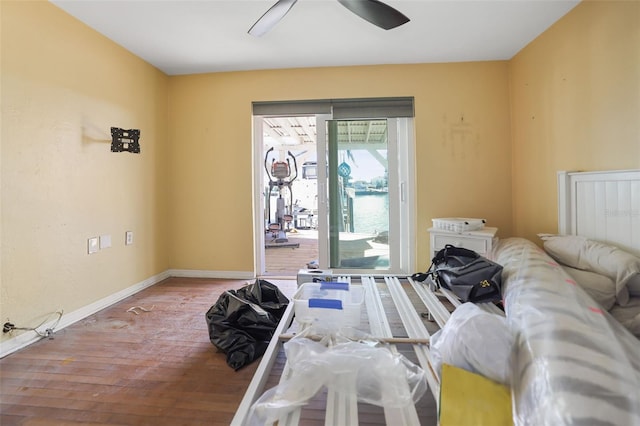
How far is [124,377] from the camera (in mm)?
1396

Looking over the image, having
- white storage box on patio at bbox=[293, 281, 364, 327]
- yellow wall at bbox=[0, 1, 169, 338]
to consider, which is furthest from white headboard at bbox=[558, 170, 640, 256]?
yellow wall at bbox=[0, 1, 169, 338]

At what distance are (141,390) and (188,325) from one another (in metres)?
0.63

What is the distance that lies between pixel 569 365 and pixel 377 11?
6.36 ft

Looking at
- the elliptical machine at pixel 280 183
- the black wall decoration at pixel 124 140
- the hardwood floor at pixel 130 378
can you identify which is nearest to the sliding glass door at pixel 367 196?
the hardwood floor at pixel 130 378

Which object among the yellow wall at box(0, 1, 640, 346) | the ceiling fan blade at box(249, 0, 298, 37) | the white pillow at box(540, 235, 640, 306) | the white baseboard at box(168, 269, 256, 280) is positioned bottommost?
the white baseboard at box(168, 269, 256, 280)

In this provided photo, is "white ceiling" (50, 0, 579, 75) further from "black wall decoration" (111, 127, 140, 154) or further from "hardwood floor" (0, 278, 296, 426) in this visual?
"hardwood floor" (0, 278, 296, 426)

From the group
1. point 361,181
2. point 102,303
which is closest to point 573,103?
point 361,181

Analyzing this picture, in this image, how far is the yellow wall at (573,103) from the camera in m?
1.60

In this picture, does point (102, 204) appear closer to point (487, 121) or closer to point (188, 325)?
point (188, 325)

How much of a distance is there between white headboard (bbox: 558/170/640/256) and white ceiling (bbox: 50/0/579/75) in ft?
4.32

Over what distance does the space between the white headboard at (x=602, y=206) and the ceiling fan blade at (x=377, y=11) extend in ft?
5.45

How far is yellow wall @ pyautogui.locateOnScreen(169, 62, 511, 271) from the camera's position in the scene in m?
2.74

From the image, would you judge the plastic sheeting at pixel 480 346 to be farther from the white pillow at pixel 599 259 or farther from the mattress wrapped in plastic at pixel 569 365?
the white pillow at pixel 599 259

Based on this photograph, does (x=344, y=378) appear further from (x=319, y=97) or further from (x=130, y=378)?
(x=319, y=97)
